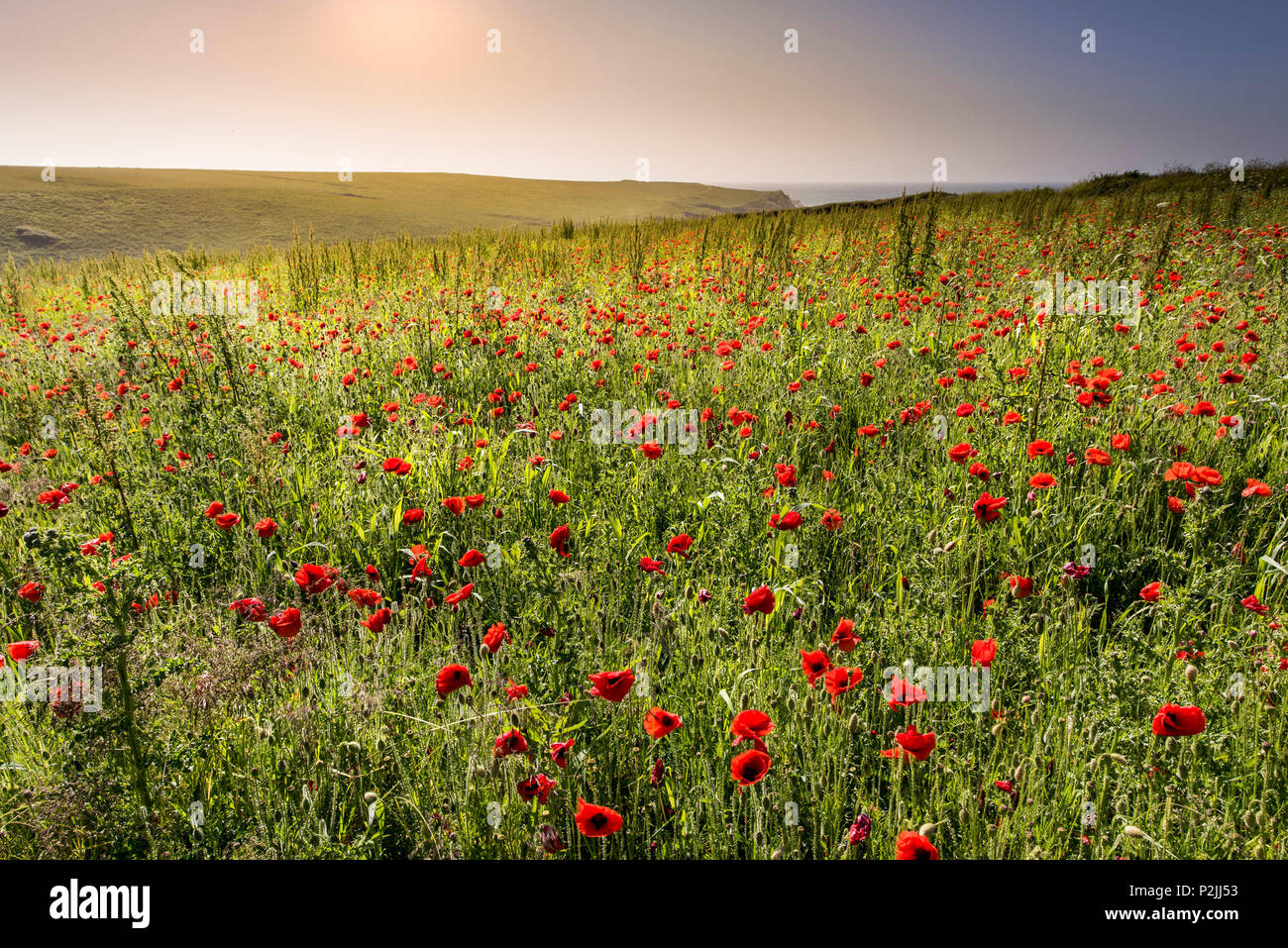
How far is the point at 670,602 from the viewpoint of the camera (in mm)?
2189

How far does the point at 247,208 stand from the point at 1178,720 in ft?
190

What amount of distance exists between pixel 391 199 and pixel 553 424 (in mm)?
64659

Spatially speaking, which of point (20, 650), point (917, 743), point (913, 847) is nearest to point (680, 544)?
point (917, 743)

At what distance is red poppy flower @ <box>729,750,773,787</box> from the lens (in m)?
1.19

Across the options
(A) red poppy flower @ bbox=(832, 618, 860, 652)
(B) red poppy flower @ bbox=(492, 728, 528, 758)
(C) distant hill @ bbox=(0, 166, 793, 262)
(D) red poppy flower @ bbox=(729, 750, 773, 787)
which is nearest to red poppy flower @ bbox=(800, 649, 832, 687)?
(A) red poppy flower @ bbox=(832, 618, 860, 652)

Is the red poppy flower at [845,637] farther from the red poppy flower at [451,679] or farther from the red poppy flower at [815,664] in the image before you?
the red poppy flower at [451,679]

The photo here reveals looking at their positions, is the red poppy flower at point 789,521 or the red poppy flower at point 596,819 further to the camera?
the red poppy flower at point 789,521

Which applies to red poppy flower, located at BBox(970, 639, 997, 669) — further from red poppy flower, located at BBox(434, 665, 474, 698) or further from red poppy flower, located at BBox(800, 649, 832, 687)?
red poppy flower, located at BBox(434, 665, 474, 698)

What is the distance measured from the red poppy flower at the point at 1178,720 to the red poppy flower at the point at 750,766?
30.7 inches

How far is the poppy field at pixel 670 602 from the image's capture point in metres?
1.44

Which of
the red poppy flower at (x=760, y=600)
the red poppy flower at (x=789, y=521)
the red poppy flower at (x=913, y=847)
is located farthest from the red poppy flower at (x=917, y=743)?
the red poppy flower at (x=789, y=521)

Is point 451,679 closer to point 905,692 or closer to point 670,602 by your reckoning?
point 670,602
